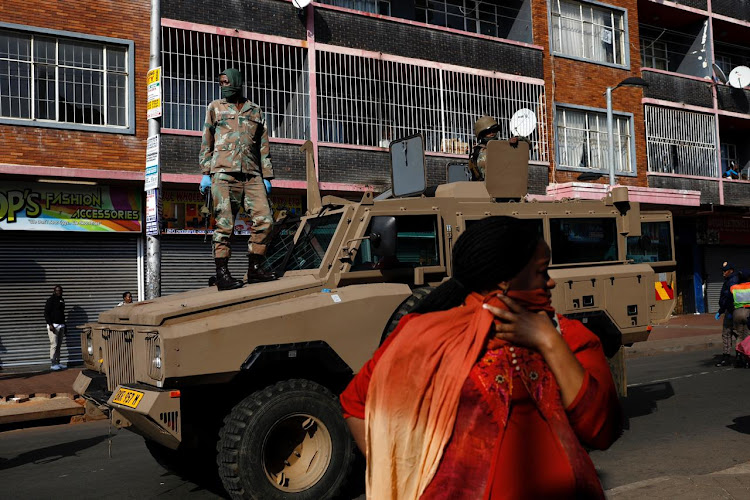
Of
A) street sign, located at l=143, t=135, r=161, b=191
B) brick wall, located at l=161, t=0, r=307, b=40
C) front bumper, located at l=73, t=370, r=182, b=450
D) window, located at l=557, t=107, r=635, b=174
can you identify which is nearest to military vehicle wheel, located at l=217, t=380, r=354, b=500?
front bumper, located at l=73, t=370, r=182, b=450

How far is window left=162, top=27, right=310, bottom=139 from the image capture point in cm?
1581

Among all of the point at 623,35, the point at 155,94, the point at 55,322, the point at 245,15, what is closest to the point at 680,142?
the point at 623,35

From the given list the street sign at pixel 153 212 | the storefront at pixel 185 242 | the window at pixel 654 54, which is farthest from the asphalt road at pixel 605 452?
the window at pixel 654 54

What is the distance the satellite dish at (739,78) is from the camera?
26.1m

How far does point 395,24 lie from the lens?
1842 cm

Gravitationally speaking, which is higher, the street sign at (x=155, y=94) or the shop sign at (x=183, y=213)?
the street sign at (x=155, y=94)

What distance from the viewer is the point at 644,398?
9.16 m

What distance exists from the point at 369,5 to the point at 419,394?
1874cm

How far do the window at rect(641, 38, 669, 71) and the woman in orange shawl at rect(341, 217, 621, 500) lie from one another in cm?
2632

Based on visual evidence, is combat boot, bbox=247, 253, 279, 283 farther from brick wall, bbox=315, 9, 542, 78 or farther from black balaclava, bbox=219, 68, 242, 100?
brick wall, bbox=315, 9, 542, 78

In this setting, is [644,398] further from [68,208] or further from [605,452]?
[68,208]

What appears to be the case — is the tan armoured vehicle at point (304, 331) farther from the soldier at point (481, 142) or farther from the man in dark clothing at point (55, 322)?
the man in dark clothing at point (55, 322)

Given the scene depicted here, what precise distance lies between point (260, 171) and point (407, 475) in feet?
16.5

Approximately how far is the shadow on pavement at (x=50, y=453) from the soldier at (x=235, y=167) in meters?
2.87
